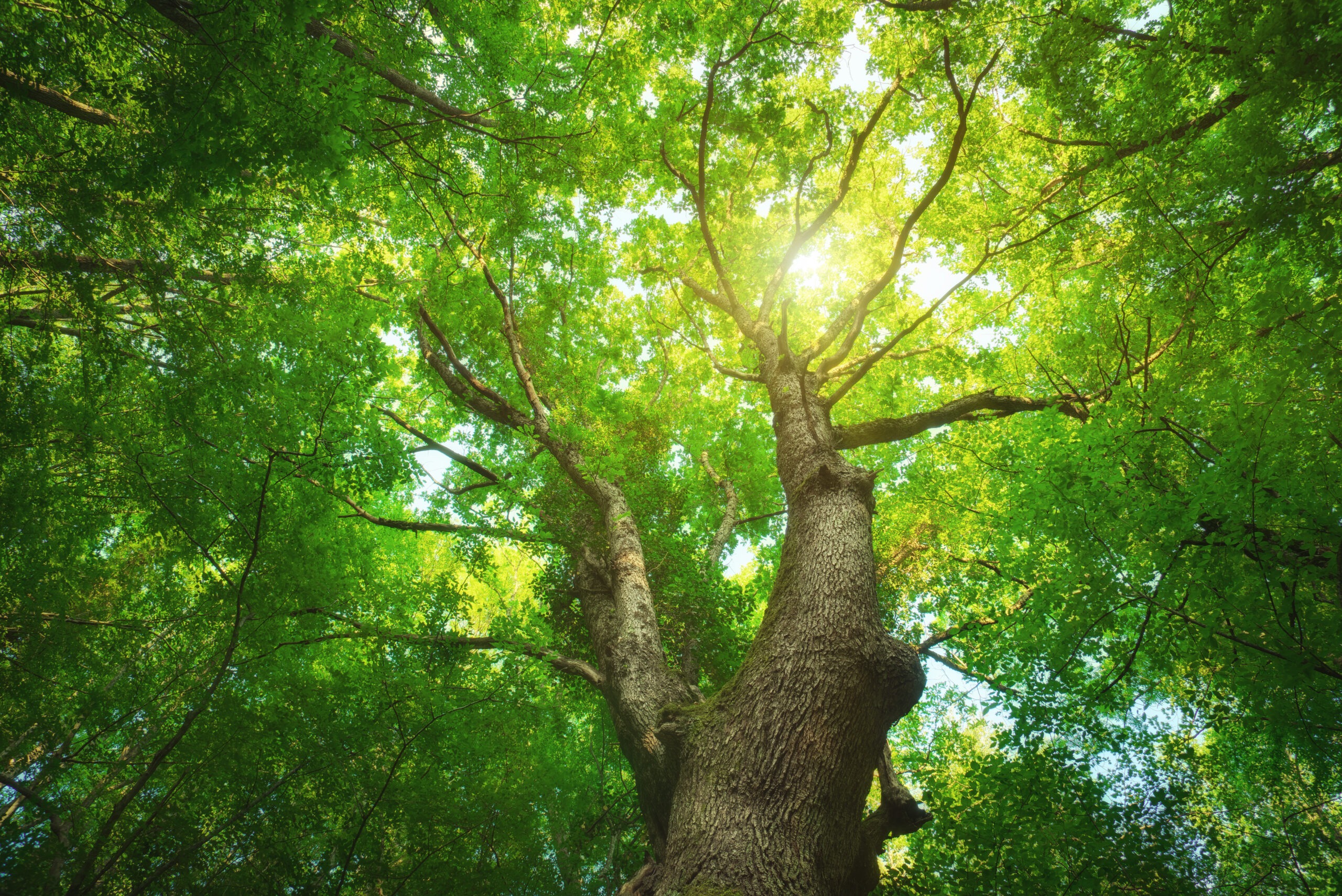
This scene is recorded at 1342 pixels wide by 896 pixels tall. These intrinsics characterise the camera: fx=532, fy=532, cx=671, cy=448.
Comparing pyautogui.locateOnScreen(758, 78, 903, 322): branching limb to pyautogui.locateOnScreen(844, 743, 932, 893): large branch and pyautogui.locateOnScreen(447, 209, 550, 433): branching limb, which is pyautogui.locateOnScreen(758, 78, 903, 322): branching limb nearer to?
pyautogui.locateOnScreen(447, 209, 550, 433): branching limb

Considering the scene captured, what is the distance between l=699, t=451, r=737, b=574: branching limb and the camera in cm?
681

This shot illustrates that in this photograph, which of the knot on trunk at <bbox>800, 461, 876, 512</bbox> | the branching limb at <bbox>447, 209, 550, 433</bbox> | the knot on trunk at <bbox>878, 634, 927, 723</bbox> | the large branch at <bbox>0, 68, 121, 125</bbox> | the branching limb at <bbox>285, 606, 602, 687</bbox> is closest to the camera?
the knot on trunk at <bbox>878, 634, 927, 723</bbox>

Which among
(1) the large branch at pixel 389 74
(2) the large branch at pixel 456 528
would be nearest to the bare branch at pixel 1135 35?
(1) the large branch at pixel 389 74

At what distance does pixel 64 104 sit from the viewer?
15.3 ft

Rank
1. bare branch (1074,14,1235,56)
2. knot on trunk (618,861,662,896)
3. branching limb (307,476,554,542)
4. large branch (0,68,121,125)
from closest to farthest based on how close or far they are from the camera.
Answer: knot on trunk (618,861,662,896)
bare branch (1074,14,1235,56)
large branch (0,68,121,125)
branching limb (307,476,554,542)

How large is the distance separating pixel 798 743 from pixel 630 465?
441 centimetres

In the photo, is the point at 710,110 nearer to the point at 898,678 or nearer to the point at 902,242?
the point at 902,242

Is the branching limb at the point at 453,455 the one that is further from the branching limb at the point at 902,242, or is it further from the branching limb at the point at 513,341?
the branching limb at the point at 902,242

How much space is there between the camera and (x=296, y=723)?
489 cm

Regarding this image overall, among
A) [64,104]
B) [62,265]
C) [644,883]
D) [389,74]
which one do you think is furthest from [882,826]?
[64,104]

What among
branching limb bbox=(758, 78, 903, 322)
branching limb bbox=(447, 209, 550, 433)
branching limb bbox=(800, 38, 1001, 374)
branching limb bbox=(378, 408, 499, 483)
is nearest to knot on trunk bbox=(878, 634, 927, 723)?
branching limb bbox=(800, 38, 1001, 374)

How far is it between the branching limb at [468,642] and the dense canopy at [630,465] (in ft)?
0.19

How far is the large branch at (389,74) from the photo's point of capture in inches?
157

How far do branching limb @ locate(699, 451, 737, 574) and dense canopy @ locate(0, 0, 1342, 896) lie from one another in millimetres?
103
